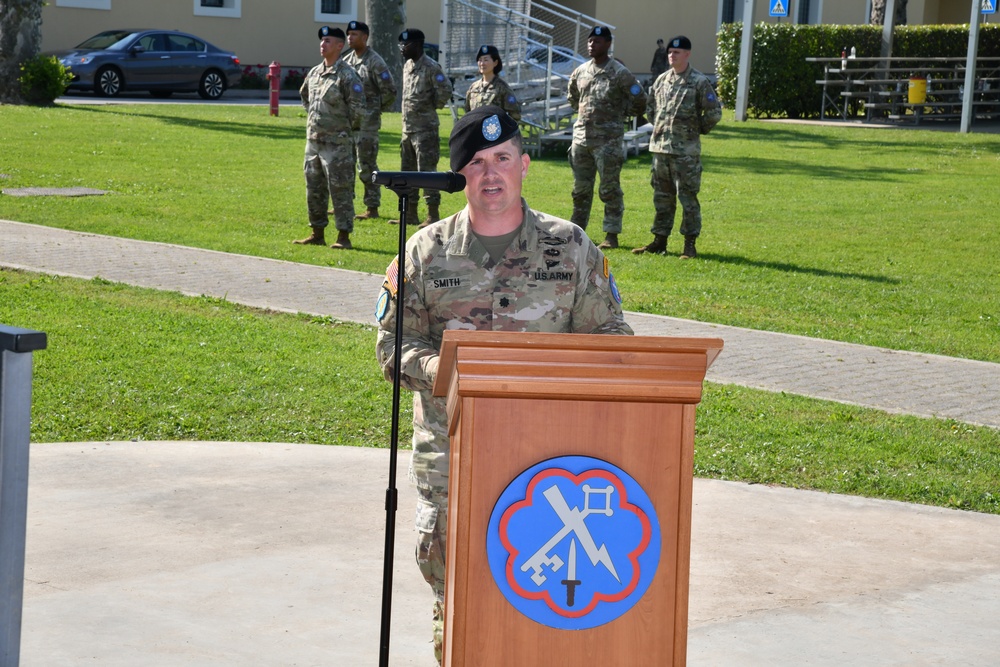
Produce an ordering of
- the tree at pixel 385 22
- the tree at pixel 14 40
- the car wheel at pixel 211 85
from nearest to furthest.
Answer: the tree at pixel 385 22, the tree at pixel 14 40, the car wheel at pixel 211 85

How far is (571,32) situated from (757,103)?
6.38 m

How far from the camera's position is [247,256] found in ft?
42.4

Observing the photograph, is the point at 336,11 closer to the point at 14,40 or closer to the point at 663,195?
the point at 14,40

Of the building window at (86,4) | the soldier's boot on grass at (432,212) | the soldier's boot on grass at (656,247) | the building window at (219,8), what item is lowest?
the soldier's boot on grass at (656,247)

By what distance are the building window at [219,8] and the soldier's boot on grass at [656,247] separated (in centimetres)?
2709

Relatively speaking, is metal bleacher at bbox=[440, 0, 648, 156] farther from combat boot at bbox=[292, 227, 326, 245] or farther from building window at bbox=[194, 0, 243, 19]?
building window at bbox=[194, 0, 243, 19]

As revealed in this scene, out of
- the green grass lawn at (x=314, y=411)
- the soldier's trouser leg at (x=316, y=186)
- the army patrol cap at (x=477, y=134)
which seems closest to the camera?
the army patrol cap at (x=477, y=134)

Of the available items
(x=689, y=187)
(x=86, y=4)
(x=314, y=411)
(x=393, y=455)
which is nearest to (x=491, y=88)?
(x=689, y=187)

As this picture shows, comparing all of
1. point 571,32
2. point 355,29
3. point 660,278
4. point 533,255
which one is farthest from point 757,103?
point 533,255

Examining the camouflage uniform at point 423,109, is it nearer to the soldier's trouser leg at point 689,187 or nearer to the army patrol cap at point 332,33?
the army patrol cap at point 332,33

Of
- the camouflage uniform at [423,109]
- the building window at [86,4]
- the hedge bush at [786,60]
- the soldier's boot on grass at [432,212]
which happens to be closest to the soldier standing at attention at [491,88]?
the camouflage uniform at [423,109]

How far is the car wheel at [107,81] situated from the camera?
104 feet

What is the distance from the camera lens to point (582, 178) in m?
14.6

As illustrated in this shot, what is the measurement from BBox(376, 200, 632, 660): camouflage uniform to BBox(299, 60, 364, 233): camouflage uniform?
30.7 ft
